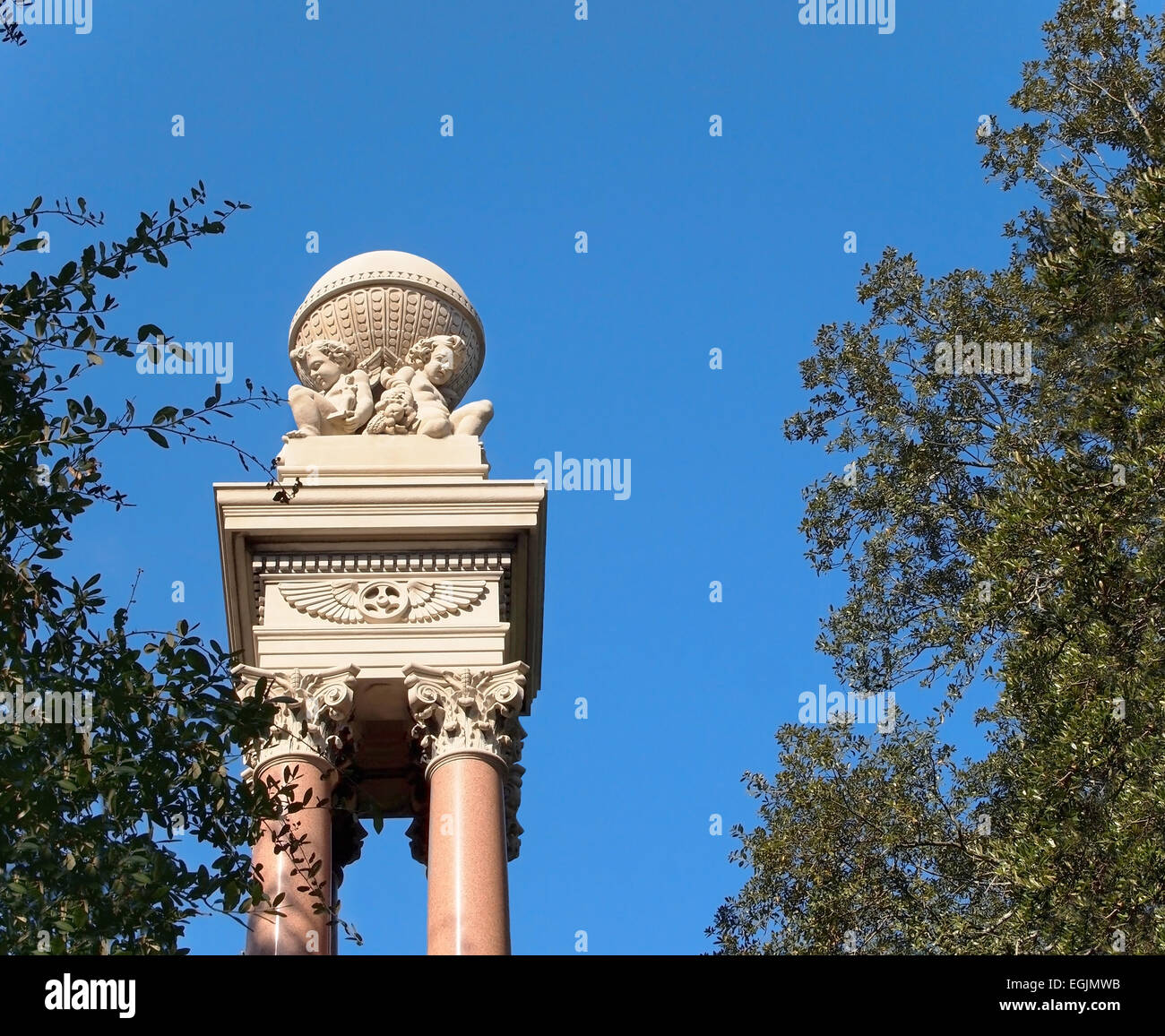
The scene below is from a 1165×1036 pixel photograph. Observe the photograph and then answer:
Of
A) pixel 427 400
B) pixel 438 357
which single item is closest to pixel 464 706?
pixel 427 400

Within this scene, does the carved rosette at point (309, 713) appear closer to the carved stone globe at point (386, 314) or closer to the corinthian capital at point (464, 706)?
the corinthian capital at point (464, 706)

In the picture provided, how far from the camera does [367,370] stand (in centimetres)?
1814

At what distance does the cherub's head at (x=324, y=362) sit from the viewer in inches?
706

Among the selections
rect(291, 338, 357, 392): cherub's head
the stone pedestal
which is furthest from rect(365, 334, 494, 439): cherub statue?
the stone pedestal

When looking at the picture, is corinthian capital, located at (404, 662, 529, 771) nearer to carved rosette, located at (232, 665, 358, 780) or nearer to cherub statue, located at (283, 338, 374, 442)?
carved rosette, located at (232, 665, 358, 780)

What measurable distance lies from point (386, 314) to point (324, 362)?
0.75 metres

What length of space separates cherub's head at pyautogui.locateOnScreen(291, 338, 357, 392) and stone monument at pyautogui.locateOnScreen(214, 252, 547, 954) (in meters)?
0.03

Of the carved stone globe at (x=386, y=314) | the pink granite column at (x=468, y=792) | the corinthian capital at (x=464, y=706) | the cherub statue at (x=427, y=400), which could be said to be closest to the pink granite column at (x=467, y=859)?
Result: the pink granite column at (x=468, y=792)

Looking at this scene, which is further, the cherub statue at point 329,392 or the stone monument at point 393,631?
the cherub statue at point 329,392

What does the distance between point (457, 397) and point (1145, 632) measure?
21.0 ft
